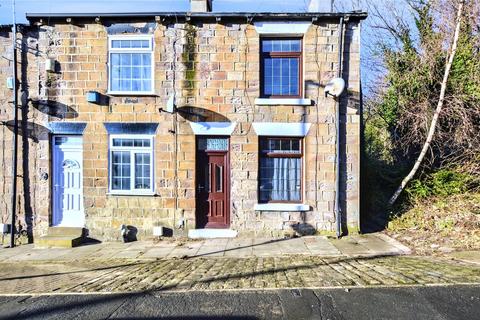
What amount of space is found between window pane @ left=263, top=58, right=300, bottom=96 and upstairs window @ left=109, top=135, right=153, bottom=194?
3663 mm

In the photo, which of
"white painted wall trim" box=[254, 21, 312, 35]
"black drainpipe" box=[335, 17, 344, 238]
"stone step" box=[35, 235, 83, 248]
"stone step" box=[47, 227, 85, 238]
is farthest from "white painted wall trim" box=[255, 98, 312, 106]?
"stone step" box=[35, 235, 83, 248]

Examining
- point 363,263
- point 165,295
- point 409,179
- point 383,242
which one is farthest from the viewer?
point 409,179

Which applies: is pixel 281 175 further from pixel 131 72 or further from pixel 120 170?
pixel 131 72

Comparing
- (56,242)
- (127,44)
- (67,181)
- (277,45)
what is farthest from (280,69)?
(56,242)

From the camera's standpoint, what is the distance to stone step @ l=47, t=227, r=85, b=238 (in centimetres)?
1026

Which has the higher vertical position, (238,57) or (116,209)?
(238,57)

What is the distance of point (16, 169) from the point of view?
34.2 ft

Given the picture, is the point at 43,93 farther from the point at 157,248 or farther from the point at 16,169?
the point at 157,248

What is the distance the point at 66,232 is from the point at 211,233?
399cm

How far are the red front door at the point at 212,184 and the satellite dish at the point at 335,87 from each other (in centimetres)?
311

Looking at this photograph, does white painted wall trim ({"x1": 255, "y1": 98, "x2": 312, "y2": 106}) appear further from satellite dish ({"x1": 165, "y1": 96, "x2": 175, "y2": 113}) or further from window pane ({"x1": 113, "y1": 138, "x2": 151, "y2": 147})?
window pane ({"x1": 113, "y1": 138, "x2": 151, "y2": 147})

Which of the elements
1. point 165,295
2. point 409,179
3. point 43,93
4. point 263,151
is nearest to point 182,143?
point 263,151

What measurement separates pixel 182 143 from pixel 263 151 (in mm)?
2233

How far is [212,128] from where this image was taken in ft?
33.6
